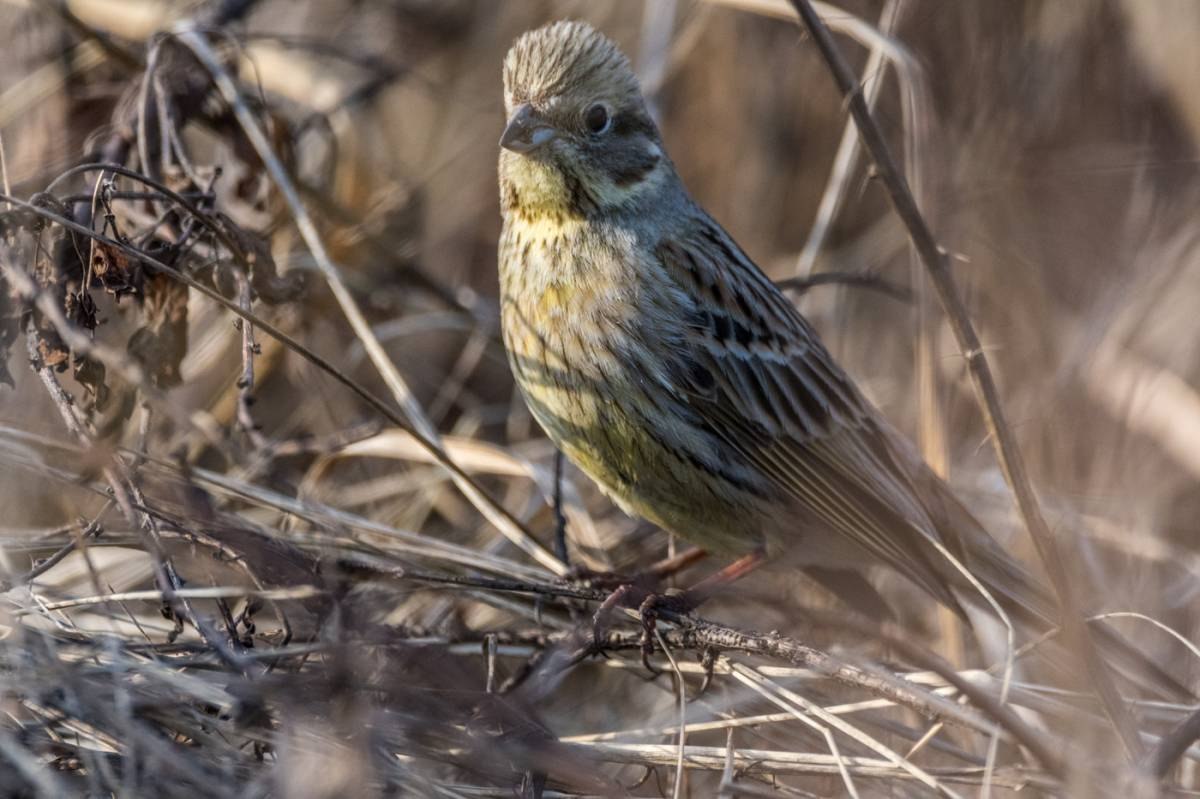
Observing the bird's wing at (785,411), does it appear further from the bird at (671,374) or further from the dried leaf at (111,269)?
the dried leaf at (111,269)

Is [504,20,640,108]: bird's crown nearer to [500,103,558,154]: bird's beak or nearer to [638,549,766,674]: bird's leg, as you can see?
[500,103,558,154]: bird's beak

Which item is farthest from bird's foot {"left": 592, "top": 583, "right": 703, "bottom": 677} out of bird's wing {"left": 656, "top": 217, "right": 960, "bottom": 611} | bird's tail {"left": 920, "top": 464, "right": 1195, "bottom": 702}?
bird's tail {"left": 920, "top": 464, "right": 1195, "bottom": 702}

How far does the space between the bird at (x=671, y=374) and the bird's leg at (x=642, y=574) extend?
213 mm

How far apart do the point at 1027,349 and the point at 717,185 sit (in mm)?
1844

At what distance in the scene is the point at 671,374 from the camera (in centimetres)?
350

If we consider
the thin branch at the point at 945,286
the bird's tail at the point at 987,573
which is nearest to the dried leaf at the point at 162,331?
the thin branch at the point at 945,286

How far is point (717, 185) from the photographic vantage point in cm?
622

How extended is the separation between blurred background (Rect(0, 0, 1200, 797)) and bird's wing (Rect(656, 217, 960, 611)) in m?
0.36

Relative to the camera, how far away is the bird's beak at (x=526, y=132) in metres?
3.31

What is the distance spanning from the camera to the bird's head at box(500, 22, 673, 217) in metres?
3.40

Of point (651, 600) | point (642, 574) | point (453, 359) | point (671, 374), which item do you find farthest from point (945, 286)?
point (453, 359)

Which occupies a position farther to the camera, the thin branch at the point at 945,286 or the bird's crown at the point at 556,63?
the bird's crown at the point at 556,63

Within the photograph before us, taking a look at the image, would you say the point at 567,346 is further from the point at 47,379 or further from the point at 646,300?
the point at 47,379

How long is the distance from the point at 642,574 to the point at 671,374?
28.5 inches
